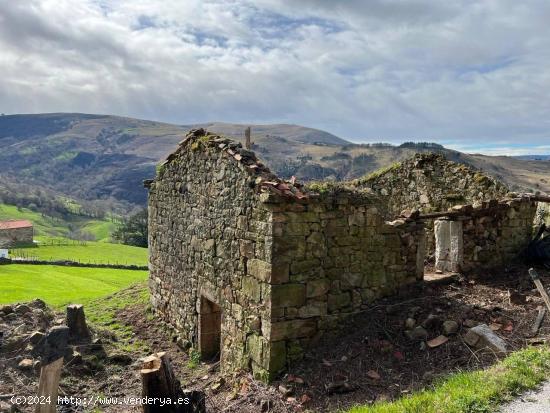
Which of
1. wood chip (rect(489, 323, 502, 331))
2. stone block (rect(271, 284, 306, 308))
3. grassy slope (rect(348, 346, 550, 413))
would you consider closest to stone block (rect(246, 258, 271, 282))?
stone block (rect(271, 284, 306, 308))

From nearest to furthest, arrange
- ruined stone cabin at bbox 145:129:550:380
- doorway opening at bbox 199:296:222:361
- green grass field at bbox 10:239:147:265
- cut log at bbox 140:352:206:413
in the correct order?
cut log at bbox 140:352:206:413
ruined stone cabin at bbox 145:129:550:380
doorway opening at bbox 199:296:222:361
green grass field at bbox 10:239:147:265

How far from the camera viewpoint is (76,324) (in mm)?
10617

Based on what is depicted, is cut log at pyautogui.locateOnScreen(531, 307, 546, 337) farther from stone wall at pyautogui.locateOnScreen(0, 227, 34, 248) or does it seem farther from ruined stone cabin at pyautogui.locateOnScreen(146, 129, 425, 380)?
stone wall at pyautogui.locateOnScreen(0, 227, 34, 248)

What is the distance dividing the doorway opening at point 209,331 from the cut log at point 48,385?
495 centimetres

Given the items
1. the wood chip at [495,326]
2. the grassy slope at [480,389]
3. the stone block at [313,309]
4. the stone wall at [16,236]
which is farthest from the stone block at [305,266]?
the stone wall at [16,236]

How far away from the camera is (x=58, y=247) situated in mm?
56656

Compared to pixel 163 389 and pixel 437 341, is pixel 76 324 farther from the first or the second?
pixel 437 341

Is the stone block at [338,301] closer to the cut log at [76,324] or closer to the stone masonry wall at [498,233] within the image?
the stone masonry wall at [498,233]

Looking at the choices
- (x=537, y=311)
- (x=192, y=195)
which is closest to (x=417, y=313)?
(x=537, y=311)

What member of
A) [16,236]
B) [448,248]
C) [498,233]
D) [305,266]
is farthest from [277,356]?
[16,236]

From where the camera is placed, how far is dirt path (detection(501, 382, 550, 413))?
4.93m

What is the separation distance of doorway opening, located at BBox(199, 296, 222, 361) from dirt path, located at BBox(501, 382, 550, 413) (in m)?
6.49

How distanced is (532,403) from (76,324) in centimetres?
948

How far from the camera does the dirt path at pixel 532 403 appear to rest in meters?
4.93
